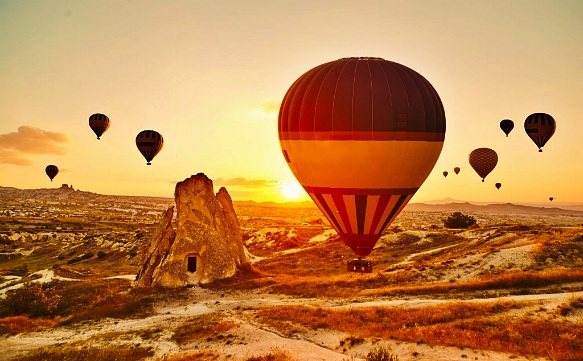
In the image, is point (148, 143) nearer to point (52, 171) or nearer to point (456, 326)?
point (456, 326)

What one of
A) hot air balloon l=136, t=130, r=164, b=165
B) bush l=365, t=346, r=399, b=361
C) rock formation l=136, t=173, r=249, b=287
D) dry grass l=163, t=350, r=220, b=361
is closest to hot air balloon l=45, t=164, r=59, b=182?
hot air balloon l=136, t=130, r=164, b=165

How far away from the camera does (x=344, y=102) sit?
2286 centimetres

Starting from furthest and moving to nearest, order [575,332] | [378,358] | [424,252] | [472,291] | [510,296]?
[424,252]
[472,291]
[510,296]
[575,332]
[378,358]

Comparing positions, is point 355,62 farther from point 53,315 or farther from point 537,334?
point 53,315

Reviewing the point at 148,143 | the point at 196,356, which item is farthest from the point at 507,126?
the point at 196,356

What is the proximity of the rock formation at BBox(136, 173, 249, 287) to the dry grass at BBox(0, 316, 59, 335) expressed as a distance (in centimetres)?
939

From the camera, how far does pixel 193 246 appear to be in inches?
1588

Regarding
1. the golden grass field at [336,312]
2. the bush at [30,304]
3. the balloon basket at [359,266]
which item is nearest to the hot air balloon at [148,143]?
the golden grass field at [336,312]

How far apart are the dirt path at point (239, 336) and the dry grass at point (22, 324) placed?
1228 mm

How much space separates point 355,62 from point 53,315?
29.3 m

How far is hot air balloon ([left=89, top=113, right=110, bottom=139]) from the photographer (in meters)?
56.2

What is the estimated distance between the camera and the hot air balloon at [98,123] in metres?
56.2

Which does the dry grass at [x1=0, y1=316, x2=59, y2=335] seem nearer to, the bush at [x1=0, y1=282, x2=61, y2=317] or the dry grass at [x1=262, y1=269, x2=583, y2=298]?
the bush at [x1=0, y1=282, x2=61, y2=317]

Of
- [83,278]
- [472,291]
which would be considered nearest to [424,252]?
[472,291]
